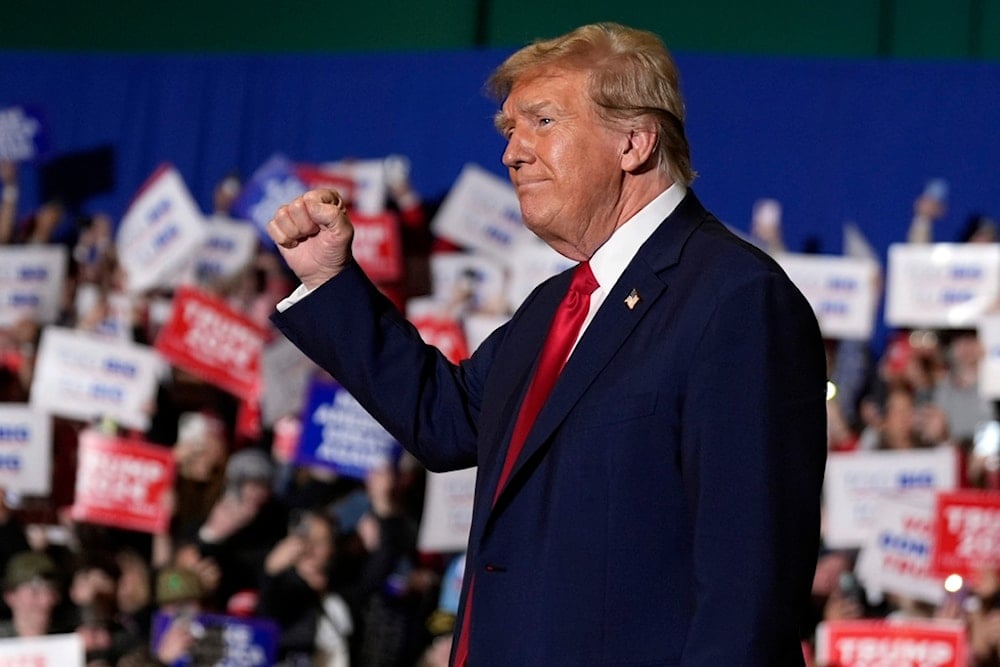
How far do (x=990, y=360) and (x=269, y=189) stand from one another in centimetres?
306

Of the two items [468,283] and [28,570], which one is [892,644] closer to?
[468,283]

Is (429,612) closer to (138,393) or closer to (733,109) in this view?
(138,393)

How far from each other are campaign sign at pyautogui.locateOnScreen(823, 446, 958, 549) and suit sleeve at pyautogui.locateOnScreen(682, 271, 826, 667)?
4.51 m

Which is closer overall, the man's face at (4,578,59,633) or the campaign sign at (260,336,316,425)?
the man's face at (4,578,59,633)

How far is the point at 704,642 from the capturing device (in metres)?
1.47

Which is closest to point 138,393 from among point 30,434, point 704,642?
point 30,434

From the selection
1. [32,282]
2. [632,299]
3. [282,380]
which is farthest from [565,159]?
[32,282]

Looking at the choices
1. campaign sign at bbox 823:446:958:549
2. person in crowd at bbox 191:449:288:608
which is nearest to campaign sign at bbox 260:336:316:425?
person in crowd at bbox 191:449:288:608

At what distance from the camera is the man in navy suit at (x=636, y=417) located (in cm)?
150

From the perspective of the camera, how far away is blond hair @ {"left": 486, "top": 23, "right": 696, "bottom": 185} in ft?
5.51

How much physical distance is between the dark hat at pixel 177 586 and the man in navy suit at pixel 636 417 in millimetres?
4313

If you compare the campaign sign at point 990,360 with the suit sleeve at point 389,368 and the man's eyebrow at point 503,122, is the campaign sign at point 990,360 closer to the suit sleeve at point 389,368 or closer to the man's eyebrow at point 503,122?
the suit sleeve at point 389,368

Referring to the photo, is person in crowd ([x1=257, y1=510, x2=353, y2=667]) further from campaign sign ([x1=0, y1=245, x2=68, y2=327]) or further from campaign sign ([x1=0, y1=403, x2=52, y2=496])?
campaign sign ([x1=0, y1=245, x2=68, y2=327])

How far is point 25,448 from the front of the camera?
6.66m
